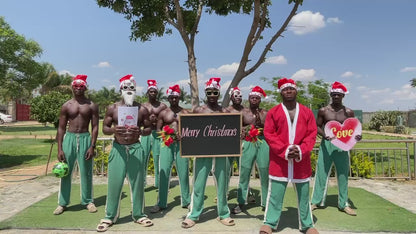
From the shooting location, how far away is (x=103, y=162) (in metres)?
8.23

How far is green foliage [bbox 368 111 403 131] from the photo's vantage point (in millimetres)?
31141

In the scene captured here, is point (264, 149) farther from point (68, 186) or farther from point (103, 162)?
point (103, 162)

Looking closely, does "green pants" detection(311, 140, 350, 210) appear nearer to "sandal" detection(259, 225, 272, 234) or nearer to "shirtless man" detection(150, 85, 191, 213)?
"sandal" detection(259, 225, 272, 234)

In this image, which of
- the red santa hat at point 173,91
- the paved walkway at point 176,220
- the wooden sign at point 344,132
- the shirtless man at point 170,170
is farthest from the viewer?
the red santa hat at point 173,91

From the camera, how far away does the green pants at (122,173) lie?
443 cm

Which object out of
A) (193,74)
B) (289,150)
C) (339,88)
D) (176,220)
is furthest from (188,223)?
(193,74)

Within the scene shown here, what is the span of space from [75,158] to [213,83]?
266cm

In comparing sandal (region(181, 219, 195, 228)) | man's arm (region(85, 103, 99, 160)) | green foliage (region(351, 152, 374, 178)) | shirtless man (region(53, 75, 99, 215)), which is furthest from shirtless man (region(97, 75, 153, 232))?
green foliage (region(351, 152, 374, 178))

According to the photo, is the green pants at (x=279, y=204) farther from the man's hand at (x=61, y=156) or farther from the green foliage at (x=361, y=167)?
the green foliage at (x=361, y=167)

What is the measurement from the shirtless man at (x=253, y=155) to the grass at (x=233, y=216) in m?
0.30

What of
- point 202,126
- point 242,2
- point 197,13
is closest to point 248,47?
point 242,2

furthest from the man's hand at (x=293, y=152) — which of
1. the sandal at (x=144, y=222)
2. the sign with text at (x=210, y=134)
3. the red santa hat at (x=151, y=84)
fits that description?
the red santa hat at (x=151, y=84)

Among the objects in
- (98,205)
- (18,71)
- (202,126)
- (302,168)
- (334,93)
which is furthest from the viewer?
(18,71)

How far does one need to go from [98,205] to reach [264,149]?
3.12 m
